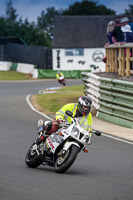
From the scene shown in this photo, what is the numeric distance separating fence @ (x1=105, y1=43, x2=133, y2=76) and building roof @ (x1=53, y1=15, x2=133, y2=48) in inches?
1915

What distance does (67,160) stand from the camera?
9.29 m

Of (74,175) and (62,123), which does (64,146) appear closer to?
(62,123)

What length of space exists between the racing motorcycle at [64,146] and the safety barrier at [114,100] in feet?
23.7

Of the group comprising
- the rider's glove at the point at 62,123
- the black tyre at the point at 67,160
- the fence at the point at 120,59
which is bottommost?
the black tyre at the point at 67,160

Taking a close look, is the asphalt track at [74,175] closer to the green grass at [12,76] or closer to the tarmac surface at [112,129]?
the tarmac surface at [112,129]

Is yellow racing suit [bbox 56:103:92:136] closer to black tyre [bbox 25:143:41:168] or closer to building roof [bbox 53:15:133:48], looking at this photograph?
black tyre [bbox 25:143:41:168]

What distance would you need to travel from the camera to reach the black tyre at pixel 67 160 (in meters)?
9.25

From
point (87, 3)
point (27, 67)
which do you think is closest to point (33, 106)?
point (27, 67)

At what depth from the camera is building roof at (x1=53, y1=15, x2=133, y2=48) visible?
231ft

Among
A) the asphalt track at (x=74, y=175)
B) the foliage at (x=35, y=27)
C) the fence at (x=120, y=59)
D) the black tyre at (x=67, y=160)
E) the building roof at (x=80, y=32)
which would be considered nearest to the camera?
the asphalt track at (x=74, y=175)

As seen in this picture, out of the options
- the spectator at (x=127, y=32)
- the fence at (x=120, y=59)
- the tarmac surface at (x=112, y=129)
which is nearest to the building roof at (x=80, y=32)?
the fence at (x=120, y=59)

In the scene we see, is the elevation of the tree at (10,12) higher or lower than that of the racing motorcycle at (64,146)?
higher

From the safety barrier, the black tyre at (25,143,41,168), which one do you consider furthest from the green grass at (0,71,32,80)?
the black tyre at (25,143,41,168)

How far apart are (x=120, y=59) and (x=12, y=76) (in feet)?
122
